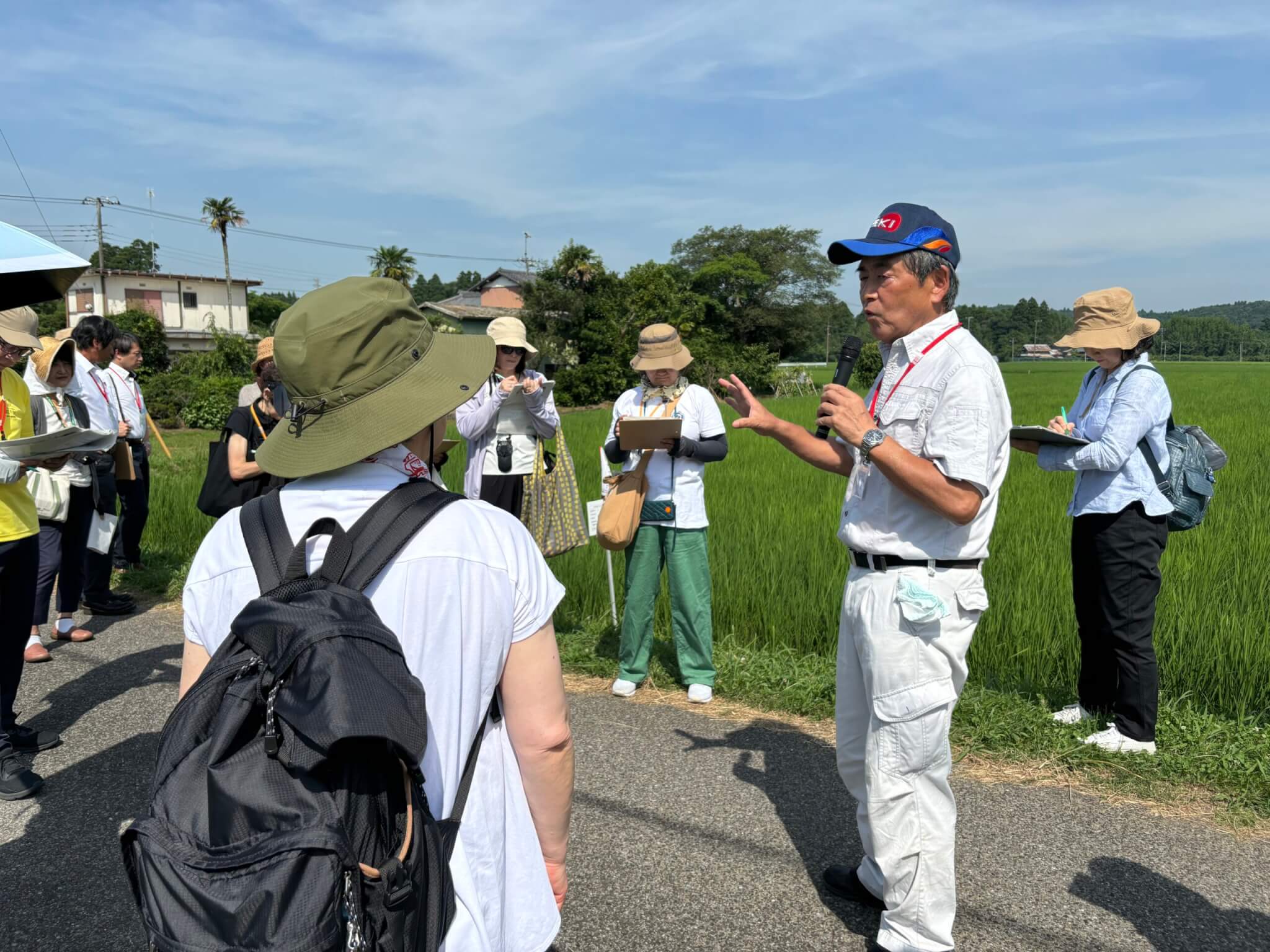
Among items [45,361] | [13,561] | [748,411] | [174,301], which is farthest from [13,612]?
[174,301]

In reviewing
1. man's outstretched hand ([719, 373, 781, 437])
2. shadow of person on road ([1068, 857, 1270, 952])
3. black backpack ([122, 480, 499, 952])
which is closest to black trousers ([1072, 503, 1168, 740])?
shadow of person on road ([1068, 857, 1270, 952])

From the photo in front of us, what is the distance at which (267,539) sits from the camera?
1.36 m

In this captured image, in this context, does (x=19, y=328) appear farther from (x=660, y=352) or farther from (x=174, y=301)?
(x=174, y=301)

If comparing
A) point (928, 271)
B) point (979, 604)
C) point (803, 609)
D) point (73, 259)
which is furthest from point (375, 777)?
point (803, 609)

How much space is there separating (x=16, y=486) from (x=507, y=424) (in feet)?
8.04

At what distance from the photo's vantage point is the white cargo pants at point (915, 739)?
236cm

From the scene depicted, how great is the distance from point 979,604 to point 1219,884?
1424 millimetres

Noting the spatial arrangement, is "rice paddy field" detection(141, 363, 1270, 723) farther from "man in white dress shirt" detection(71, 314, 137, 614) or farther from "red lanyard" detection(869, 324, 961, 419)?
"red lanyard" detection(869, 324, 961, 419)

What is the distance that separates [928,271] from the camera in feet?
8.03

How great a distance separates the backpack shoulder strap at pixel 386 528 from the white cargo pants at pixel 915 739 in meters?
1.42

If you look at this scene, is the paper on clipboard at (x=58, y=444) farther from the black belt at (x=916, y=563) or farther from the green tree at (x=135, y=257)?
the green tree at (x=135, y=257)

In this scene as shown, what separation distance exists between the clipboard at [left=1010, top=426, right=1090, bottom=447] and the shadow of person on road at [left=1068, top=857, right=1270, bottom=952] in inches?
63.1

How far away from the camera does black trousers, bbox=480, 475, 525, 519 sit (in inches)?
211

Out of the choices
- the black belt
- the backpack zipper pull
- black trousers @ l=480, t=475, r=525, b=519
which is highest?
the backpack zipper pull
